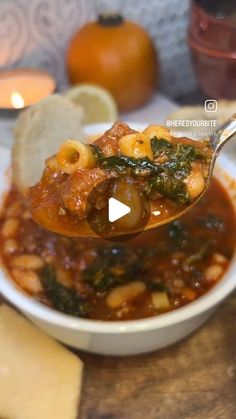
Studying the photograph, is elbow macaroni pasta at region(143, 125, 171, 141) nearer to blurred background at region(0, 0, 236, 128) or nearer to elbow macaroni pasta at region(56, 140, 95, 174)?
elbow macaroni pasta at region(56, 140, 95, 174)

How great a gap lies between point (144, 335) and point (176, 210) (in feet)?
0.70

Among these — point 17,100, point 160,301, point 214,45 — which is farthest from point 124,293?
point 214,45

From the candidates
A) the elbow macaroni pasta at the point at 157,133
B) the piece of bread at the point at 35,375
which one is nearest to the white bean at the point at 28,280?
the piece of bread at the point at 35,375

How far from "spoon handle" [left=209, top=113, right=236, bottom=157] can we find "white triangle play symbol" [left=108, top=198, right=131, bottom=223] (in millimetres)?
211

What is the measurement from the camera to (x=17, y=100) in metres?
A: 1.45

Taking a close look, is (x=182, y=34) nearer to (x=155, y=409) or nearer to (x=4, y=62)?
(x=4, y=62)

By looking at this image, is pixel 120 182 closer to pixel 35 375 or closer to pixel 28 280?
pixel 28 280

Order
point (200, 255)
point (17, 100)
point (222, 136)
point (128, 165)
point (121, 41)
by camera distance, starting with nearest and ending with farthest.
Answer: point (128, 165) < point (222, 136) < point (200, 255) < point (17, 100) < point (121, 41)

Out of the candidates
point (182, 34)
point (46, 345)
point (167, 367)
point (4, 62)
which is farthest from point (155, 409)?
point (182, 34)

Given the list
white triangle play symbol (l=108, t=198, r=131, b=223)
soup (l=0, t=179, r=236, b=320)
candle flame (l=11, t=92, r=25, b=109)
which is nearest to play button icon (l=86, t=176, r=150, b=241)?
white triangle play symbol (l=108, t=198, r=131, b=223)

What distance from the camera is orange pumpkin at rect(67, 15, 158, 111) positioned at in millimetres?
1575

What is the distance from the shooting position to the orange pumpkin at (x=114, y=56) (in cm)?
158

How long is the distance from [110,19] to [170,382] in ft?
3.30

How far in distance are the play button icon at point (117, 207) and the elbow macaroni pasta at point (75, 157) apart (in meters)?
0.04
